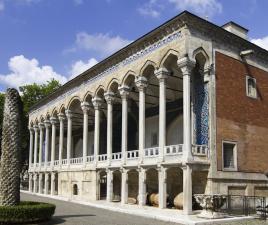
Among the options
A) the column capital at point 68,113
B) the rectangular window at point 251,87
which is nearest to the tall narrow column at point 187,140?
the rectangular window at point 251,87

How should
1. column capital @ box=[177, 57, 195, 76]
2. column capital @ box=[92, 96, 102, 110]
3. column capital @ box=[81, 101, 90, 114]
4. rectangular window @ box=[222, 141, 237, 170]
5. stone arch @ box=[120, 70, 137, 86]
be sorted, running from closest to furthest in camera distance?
column capital @ box=[177, 57, 195, 76] < rectangular window @ box=[222, 141, 237, 170] < stone arch @ box=[120, 70, 137, 86] < column capital @ box=[92, 96, 102, 110] < column capital @ box=[81, 101, 90, 114]

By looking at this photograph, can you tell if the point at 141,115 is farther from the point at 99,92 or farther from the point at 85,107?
the point at 85,107

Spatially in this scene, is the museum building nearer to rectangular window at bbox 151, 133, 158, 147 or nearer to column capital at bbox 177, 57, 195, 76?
column capital at bbox 177, 57, 195, 76

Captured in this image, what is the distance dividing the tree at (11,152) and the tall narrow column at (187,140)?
7.64 meters

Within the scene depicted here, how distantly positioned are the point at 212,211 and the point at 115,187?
11501 mm

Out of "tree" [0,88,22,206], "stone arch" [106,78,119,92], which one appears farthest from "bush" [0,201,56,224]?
"stone arch" [106,78,119,92]

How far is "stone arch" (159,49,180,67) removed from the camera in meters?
20.6

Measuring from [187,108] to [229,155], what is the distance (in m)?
3.93

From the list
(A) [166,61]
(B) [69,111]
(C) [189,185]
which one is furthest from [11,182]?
(B) [69,111]

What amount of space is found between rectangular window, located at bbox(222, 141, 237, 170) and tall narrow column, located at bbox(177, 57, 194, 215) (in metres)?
2.73

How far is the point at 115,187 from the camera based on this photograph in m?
27.2

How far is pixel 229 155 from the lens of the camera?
21078mm

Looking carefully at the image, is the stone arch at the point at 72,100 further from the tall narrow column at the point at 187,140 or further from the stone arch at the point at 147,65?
the tall narrow column at the point at 187,140

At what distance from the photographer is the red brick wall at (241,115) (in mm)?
20953
